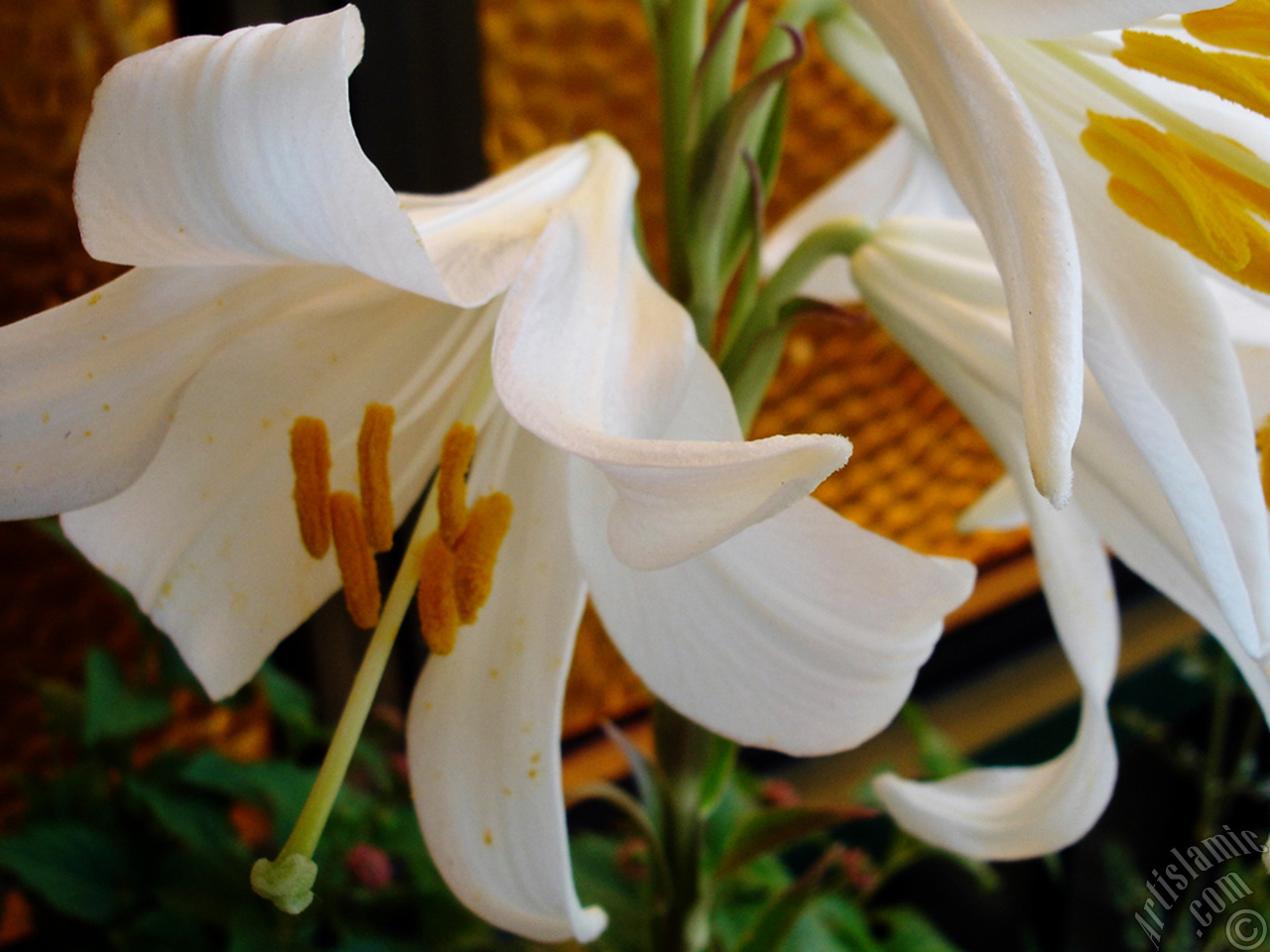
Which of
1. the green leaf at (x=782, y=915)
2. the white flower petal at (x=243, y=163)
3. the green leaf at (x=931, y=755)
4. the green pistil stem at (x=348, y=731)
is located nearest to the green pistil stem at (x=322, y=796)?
the green pistil stem at (x=348, y=731)

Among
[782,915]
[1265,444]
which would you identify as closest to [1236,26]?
[1265,444]

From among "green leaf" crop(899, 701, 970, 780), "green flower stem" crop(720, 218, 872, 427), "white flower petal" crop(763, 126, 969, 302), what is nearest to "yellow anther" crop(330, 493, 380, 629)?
"green flower stem" crop(720, 218, 872, 427)

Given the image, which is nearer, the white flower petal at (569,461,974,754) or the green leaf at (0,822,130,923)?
the white flower petal at (569,461,974,754)

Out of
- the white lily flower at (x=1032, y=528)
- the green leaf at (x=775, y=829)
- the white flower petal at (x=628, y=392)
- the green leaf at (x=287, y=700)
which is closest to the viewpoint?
the white flower petal at (x=628, y=392)

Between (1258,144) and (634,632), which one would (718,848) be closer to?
(634,632)

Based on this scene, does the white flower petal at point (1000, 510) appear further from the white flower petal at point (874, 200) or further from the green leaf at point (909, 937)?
the green leaf at point (909, 937)

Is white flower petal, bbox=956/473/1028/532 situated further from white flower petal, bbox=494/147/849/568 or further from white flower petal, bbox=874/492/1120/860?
white flower petal, bbox=494/147/849/568

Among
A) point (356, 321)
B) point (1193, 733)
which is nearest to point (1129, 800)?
point (1193, 733)

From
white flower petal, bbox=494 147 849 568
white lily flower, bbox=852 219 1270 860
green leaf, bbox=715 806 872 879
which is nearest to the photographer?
white flower petal, bbox=494 147 849 568
